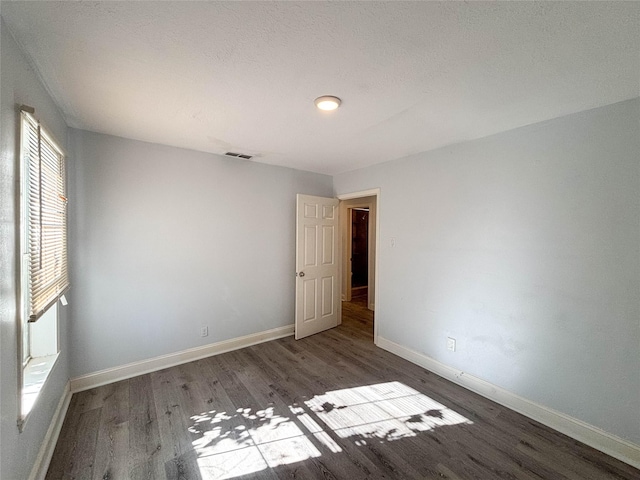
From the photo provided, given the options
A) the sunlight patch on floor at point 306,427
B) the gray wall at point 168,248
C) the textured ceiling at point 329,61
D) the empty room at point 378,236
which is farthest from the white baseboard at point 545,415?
the textured ceiling at point 329,61

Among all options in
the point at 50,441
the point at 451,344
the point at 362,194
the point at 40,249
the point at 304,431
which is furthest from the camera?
the point at 362,194

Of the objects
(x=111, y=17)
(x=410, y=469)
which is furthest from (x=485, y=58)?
(x=410, y=469)

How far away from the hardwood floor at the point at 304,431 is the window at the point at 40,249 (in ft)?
1.92

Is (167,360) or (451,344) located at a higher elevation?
(451,344)

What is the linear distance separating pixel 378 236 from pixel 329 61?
240cm

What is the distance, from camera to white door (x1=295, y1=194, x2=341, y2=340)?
3707 millimetres

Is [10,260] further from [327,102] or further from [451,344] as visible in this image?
[451,344]

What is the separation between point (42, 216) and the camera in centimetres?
164

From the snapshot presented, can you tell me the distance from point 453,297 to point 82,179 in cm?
375

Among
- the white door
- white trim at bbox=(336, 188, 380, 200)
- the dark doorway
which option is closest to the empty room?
white trim at bbox=(336, 188, 380, 200)

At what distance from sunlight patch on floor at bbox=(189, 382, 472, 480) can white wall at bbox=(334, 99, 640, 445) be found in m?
0.76

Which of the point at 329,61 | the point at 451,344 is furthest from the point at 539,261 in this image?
the point at 329,61

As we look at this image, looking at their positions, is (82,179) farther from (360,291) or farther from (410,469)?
(360,291)

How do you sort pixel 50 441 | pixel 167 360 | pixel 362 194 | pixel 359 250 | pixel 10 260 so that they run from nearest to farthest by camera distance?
pixel 10 260 < pixel 50 441 < pixel 167 360 < pixel 362 194 < pixel 359 250
